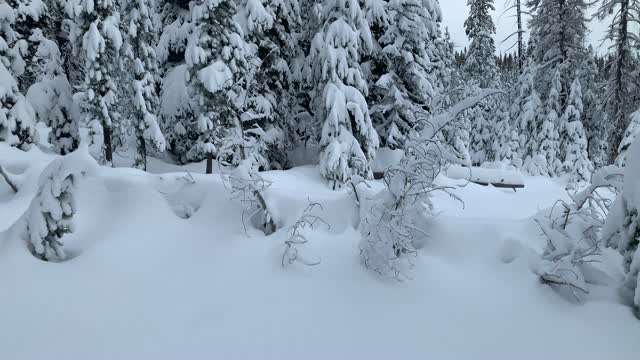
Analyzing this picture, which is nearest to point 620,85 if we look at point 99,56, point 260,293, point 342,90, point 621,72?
point 621,72

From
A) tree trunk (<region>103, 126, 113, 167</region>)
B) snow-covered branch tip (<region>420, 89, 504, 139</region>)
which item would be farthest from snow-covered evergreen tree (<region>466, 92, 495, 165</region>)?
snow-covered branch tip (<region>420, 89, 504, 139</region>)

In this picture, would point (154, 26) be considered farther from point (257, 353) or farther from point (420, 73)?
point (257, 353)

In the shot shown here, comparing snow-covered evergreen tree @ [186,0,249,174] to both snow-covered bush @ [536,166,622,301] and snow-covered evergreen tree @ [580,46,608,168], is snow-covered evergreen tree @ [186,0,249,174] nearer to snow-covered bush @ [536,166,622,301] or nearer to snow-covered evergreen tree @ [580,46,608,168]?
snow-covered bush @ [536,166,622,301]

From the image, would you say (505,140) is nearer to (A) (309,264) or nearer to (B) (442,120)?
(B) (442,120)

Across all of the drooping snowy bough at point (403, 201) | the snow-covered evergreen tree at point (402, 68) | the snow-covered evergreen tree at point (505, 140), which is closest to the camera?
the drooping snowy bough at point (403, 201)

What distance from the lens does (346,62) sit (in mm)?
12312

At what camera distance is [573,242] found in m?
4.07

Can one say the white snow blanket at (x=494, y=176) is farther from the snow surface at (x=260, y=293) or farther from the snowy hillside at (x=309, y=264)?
the snow surface at (x=260, y=293)

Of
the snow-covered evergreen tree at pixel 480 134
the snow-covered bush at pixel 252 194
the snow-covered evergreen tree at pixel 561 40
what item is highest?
the snow-covered evergreen tree at pixel 561 40

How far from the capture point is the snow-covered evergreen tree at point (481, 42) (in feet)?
103

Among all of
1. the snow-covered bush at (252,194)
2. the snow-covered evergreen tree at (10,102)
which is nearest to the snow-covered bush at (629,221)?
the snow-covered bush at (252,194)

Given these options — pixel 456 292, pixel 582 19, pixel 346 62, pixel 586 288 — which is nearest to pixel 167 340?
pixel 456 292

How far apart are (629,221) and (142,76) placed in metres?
16.0

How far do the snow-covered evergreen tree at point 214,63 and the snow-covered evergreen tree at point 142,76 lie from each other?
2698 mm
